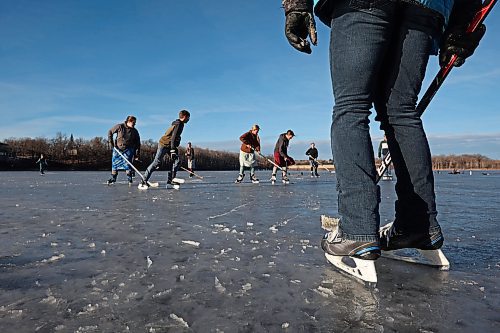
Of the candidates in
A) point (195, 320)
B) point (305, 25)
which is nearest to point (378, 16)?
point (305, 25)

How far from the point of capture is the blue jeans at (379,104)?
1602 mm

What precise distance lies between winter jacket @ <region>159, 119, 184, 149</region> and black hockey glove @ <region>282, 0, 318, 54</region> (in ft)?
23.8

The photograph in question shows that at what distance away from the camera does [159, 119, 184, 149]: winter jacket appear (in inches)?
343

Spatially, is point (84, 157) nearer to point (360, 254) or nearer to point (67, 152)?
point (67, 152)

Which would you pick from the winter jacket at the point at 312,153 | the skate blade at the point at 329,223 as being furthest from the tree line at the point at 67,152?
the skate blade at the point at 329,223

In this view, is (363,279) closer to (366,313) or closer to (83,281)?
(366,313)

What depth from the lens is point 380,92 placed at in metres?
1.86

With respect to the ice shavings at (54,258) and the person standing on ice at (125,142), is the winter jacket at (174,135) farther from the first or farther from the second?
the ice shavings at (54,258)

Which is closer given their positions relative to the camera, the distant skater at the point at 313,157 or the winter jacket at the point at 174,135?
the winter jacket at the point at 174,135

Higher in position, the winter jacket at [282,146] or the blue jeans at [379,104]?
the winter jacket at [282,146]

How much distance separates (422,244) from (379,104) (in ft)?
2.32

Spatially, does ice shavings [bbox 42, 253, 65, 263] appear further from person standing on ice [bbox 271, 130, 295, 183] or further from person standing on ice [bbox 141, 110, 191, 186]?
person standing on ice [bbox 271, 130, 295, 183]

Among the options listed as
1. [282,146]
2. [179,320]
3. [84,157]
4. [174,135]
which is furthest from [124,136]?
[84,157]

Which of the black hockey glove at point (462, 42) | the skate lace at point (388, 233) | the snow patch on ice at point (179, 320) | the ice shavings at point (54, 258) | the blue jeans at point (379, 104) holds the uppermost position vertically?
the black hockey glove at point (462, 42)
